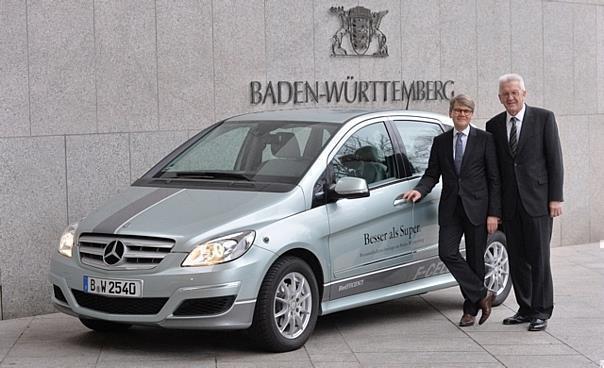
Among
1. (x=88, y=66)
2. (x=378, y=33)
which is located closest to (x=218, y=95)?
(x=88, y=66)

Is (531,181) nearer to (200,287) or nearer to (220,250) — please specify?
(220,250)

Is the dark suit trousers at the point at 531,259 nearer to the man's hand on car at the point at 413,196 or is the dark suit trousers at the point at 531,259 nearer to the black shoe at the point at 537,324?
the black shoe at the point at 537,324

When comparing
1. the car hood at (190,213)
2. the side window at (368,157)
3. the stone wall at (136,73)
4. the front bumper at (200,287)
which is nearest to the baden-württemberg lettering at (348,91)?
the stone wall at (136,73)

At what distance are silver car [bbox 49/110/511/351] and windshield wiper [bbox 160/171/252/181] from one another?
0.06 ft

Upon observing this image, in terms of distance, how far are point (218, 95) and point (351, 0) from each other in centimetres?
213

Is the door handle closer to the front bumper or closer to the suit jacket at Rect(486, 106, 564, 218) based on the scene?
the suit jacket at Rect(486, 106, 564, 218)

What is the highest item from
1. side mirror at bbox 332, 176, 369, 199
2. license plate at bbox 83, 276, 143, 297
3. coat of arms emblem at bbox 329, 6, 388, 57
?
coat of arms emblem at bbox 329, 6, 388, 57

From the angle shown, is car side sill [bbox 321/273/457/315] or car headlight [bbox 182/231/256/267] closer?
car headlight [bbox 182/231/256/267]

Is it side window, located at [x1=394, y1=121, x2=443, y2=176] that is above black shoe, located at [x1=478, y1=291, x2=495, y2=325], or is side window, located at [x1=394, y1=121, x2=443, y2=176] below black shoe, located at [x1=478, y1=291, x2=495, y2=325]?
above

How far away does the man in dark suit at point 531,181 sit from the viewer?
A: 9.12m

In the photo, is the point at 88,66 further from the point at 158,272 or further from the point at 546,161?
the point at 546,161

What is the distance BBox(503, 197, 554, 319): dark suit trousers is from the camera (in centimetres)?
921

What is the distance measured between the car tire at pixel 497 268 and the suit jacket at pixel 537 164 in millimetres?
828

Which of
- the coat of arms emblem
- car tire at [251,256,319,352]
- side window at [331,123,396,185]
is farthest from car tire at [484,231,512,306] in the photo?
the coat of arms emblem
